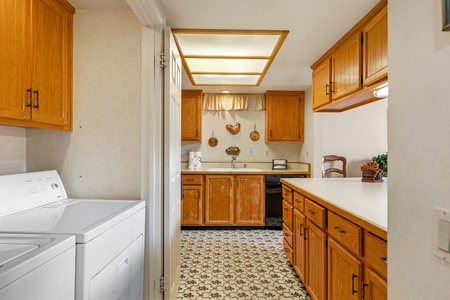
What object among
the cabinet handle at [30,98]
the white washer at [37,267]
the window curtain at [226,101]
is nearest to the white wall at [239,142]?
the window curtain at [226,101]

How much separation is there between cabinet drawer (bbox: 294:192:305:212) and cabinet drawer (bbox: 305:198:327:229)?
93 millimetres

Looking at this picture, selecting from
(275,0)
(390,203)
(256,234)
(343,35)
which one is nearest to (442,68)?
(390,203)

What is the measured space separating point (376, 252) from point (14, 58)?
6.54 feet

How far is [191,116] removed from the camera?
4035 mm

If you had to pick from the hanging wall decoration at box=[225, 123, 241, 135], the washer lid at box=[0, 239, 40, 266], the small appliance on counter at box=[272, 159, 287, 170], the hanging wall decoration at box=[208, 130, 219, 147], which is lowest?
the washer lid at box=[0, 239, 40, 266]

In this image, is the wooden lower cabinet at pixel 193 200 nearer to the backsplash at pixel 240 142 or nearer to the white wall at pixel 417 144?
the backsplash at pixel 240 142

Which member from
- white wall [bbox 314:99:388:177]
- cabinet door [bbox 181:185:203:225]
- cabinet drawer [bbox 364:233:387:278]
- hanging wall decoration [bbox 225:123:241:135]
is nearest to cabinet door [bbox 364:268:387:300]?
cabinet drawer [bbox 364:233:387:278]

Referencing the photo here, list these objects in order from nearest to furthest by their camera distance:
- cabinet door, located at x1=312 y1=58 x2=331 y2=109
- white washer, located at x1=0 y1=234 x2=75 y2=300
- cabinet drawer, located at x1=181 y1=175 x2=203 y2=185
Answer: white washer, located at x1=0 y1=234 x2=75 y2=300 → cabinet door, located at x1=312 y1=58 x2=331 y2=109 → cabinet drawer, located at x1=181 y1=175 x2=203 y2=185

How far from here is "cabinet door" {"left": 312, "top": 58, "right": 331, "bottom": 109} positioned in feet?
7.79

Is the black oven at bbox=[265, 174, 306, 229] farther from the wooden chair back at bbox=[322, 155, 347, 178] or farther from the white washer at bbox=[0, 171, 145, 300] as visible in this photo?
the white washer at bbox=[0, 171, 145, 300]

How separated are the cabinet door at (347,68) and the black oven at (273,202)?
1746 mm

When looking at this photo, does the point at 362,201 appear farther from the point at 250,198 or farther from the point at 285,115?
the point at 285,115

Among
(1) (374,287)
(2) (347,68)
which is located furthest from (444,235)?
(2) (347,68)

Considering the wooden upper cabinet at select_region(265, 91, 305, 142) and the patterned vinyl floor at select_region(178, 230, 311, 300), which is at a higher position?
the wooden upper cabinet at select_region(265, 91, 305, 142)
